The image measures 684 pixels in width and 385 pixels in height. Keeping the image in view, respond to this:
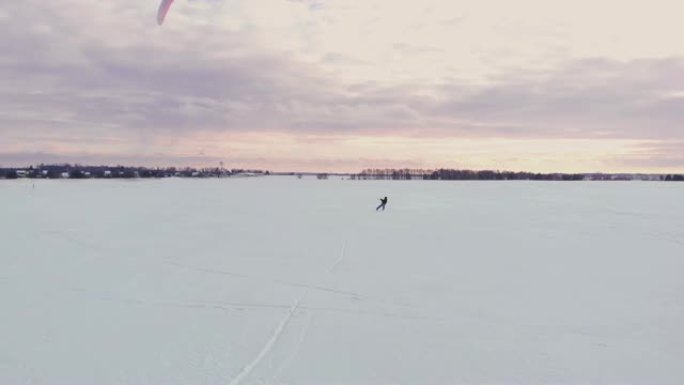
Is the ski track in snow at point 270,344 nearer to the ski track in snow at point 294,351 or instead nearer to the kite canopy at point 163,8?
the ski track in snow at point 294,351

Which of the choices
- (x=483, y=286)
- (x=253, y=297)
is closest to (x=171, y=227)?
(x=253, y=297)

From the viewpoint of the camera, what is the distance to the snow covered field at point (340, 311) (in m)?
4.01

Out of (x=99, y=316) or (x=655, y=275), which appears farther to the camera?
(x=655, y=275)

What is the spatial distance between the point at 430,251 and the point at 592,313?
4285mm

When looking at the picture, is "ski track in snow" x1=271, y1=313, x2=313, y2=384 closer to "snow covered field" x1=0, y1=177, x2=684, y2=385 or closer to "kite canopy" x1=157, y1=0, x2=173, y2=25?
"snow covered field" x1=0, y1=177, x2=684, y2=385

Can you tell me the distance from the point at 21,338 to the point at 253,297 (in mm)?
2253

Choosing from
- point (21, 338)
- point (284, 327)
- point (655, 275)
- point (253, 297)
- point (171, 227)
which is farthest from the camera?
point (171, 227)

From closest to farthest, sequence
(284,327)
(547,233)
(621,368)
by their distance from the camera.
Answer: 1. (621,368)
2. (284,327)
3. (547,233)

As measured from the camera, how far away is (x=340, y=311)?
5.53 metres

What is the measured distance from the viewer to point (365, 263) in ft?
27.4

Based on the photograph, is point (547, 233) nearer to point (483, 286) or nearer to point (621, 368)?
point (483, 286)

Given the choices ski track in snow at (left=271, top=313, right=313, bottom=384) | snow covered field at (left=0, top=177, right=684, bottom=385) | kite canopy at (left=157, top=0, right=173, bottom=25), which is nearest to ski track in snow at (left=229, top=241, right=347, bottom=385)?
snow covered field at (left=0, top=177, right=684, bottom=385)

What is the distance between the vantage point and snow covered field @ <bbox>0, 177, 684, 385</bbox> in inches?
158

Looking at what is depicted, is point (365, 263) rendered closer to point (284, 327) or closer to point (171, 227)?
point (284, 327)
